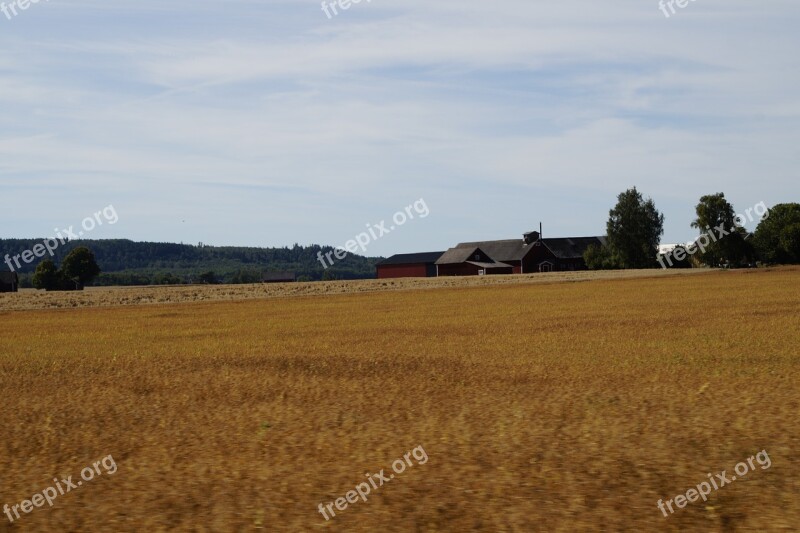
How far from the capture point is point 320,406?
18.1 metres

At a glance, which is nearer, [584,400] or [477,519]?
[477,519]

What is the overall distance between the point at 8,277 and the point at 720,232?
117361mm

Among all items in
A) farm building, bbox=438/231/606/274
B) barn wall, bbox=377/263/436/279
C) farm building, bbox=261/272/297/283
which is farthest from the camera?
farm building, bbox=261/272/297/283

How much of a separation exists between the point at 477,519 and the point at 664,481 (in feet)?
9.23

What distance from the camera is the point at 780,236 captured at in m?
133

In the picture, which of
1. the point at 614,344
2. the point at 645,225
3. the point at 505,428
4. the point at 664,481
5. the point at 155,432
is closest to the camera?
the point at 664,481

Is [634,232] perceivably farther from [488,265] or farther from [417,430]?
[417,430]

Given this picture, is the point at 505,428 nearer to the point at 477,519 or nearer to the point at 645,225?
the point at 477,519

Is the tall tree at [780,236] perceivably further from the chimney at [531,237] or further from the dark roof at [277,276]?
the dark roof at [277,276]

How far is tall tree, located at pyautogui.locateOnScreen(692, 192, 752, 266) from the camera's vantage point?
130 m

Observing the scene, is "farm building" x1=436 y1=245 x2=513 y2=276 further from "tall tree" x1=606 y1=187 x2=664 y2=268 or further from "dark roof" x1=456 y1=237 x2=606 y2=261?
"tall tree" x1=606 y1=187 x2=664 y2=268

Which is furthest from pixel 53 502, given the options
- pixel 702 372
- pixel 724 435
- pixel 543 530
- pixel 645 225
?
pixel 645 225

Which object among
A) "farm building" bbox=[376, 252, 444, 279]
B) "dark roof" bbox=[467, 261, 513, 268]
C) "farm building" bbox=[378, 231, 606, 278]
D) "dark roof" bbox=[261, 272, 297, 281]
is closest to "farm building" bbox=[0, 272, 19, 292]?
"dark roof" bbox=[261, 272, 297, 281]

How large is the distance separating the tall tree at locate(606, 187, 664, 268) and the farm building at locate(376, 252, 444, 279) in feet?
106
